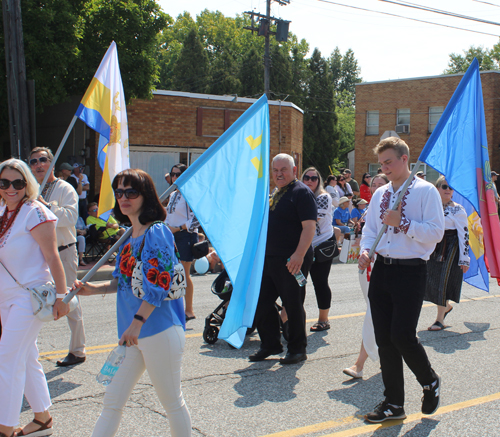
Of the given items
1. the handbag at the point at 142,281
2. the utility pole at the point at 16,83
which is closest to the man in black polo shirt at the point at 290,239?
the handbag at the point at 142,281

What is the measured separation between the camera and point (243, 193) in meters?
4.14

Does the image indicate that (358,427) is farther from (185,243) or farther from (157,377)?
(185,243)

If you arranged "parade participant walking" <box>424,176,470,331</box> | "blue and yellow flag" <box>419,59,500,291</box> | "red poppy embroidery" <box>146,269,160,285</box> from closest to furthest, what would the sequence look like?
"red poppy embroidery" <box>146,269,160,285</box>
"blue and yellow flag" <box>419,59,500,291</box>
"parade participant walking" <box>424,176,470,331</box>

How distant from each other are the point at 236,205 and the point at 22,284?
5.00 ft

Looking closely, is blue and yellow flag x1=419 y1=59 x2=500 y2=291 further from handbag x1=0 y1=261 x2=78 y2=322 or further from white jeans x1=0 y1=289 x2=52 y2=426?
white jeans x1=0 y1=289 x2=52 y2=426

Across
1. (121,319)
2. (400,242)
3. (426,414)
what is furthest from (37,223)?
(426,414)

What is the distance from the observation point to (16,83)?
405 inches

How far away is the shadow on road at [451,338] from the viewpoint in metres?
6.14

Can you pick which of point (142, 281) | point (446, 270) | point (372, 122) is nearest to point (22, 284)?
point (142, 281)

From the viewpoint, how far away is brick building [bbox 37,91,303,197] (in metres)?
18.8

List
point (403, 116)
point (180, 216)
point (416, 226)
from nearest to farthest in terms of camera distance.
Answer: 1. point (416, 226)
2. point (180, 216)
3. point (403, 116)

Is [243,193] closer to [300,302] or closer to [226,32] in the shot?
[300,302]

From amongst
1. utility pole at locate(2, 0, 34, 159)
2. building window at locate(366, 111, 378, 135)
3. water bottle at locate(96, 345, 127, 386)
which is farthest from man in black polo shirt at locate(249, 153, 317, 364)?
building window at locate(366, 111, 378, 135)

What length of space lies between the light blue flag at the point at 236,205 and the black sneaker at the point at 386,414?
108cm
